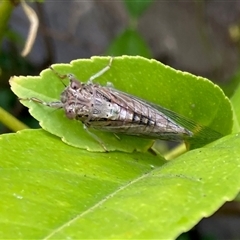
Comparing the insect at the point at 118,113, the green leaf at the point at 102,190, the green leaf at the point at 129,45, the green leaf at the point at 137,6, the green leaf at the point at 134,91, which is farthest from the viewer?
the green leaf at the point at 129,45

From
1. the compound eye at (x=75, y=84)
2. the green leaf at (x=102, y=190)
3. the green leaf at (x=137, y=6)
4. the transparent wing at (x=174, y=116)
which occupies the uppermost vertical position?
the green leaf at (x=137, y=6)

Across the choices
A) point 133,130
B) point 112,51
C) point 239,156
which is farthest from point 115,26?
point 239,156

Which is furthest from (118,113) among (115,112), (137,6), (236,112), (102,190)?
(137,6)

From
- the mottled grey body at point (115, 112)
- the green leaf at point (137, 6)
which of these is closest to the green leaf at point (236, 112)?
the mottled grey body at point (115, 112)

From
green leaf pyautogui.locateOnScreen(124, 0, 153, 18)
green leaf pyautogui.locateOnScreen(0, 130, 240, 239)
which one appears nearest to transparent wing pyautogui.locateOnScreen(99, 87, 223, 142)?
green leaf pyautogui.locateOnScreen(0, 130, 240, 239)

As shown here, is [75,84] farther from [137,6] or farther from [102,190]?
[137,6]

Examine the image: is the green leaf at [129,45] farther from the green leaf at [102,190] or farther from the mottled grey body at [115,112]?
the green leaf at [102,190]

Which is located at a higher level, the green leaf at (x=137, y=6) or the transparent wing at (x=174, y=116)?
the green leaf at (x=137, y=6)
